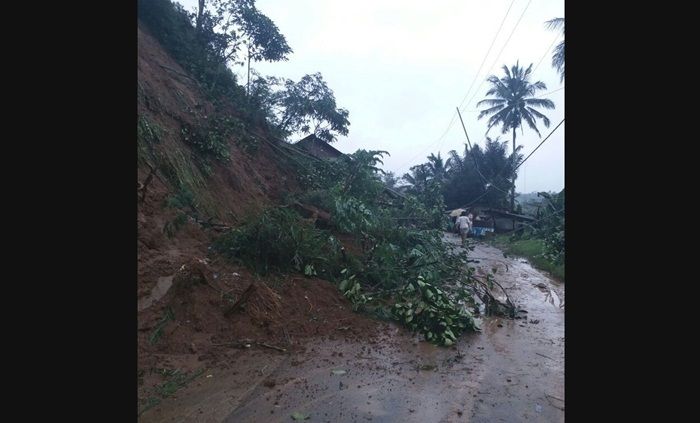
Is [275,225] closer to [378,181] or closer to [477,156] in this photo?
[378,181]

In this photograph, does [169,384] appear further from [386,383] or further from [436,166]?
[436,166]

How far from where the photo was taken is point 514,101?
2875 cm

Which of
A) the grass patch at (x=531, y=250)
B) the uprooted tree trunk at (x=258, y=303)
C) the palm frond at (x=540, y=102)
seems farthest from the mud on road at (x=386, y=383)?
the palm frond at (x=540, y=102)

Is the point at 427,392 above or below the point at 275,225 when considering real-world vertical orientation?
below

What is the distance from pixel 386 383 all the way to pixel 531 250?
13.0 m

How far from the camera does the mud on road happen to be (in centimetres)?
357

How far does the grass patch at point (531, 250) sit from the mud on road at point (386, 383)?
6462mm

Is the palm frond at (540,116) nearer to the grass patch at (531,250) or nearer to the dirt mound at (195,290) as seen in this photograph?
the grass patch at (531,250)

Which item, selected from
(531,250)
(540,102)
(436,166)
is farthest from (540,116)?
(531,250)

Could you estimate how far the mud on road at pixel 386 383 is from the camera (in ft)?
11.7

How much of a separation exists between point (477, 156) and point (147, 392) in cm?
2872
